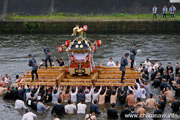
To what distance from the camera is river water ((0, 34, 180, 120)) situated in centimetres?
2284

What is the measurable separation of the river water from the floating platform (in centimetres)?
194

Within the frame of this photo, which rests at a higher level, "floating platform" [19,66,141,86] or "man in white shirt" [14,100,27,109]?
"floating platform" [19,66,141,86]

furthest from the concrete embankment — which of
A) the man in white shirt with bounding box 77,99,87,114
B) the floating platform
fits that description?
the man in white shirt with bounding box 77,99,87,114

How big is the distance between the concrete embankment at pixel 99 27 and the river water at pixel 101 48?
809 millimetres

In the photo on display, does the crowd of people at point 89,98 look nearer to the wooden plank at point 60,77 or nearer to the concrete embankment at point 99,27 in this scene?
the wooden plank at point 60,77

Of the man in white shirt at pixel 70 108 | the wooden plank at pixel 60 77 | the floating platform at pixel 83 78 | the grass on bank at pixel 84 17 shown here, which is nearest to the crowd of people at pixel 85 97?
the man in white shirt at pixel 70 108

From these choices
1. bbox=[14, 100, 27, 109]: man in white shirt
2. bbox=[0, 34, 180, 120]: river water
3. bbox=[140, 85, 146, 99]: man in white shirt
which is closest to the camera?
bbox=[14, 100, 27, 109]: man in white shirt

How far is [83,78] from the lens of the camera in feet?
53.2

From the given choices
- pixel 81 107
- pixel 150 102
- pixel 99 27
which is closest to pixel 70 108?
pixel 81 107

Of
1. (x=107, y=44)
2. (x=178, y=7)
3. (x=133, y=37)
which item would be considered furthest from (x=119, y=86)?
(x=178, y=7)

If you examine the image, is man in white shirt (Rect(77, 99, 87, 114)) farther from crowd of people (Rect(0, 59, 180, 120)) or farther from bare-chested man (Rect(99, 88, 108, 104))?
bare-chested man (Rect(99, 88, 108, 104))

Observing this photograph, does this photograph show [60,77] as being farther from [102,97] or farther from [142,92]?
[142,92]

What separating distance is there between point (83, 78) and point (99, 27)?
17.0 meters

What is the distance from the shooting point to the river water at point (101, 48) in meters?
22.8
